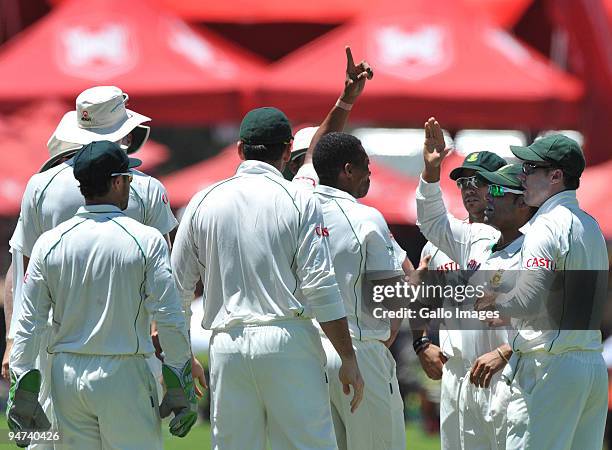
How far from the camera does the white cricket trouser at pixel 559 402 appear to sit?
593cm

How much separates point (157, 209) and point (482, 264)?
171 cm

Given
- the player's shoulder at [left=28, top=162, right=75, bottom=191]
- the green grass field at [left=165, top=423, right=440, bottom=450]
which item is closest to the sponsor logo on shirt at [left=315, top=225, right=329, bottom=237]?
the player's shoulder at [left=28, top=162, right=75, bottom=191]

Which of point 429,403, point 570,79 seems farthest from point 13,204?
point 570,79

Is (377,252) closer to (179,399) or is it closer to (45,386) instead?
(179,399)

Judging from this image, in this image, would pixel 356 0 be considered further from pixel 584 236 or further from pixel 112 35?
pixel 584 236

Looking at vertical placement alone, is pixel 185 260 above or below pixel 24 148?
above

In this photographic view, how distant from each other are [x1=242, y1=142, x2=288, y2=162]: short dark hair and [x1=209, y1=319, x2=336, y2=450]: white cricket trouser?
759mm

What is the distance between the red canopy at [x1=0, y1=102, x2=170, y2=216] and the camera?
14016 millimetres

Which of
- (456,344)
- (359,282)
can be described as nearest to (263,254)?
(359,282)

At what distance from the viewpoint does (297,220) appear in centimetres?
573

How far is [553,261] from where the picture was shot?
5.92m

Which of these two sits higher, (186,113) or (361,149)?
(361,149)

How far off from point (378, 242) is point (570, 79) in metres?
9.64

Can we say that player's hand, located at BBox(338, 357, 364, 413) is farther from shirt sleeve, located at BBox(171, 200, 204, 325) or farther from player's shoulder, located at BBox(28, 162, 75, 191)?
player's shoulder, located at BBox(28, 162, 75, 191)
